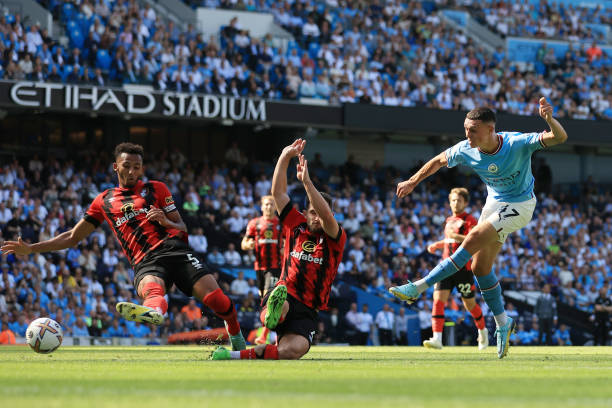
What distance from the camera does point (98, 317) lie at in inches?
824

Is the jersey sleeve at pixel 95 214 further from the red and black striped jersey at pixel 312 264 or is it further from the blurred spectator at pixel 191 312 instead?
the blurred spectator at pixel 191 312

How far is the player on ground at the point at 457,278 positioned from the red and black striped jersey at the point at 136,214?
5.84m

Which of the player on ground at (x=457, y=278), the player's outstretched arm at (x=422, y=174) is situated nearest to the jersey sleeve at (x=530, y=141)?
the player's outstretched arm at (x=422, y=174)

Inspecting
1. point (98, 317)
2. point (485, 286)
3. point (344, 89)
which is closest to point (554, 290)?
point (344, 89)

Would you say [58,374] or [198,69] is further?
[198,69]

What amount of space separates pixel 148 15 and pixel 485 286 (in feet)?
65.2

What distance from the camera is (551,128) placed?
937cm

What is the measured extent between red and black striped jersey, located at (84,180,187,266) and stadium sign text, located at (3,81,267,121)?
51.2 feet

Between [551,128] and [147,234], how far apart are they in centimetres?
424

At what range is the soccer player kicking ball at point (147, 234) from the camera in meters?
9.74

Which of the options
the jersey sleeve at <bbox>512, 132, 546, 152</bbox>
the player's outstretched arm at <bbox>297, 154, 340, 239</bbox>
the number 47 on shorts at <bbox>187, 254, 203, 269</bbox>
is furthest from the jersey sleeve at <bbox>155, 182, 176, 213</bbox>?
the jersey sleeve at <bbox>512, 132, 546, 152</bbox>

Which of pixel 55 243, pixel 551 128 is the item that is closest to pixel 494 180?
pixel 551 128

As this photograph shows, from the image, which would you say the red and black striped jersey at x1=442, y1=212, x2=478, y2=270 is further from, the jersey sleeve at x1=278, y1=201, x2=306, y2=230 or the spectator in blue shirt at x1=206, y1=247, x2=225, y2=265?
the spectator in blue shirt at x1=206, y1=247, x2=225, y2=265

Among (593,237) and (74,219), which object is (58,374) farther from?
(593,237)
